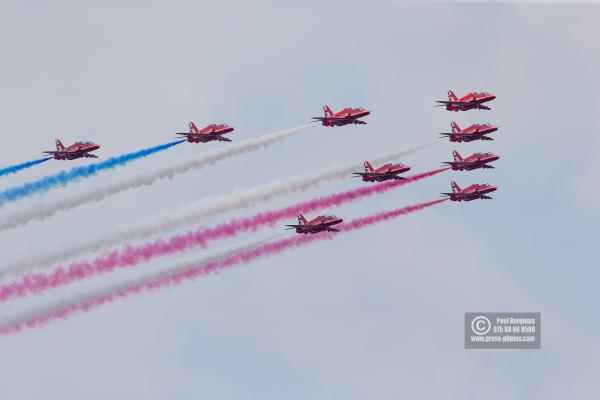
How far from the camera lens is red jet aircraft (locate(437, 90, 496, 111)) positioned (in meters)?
157

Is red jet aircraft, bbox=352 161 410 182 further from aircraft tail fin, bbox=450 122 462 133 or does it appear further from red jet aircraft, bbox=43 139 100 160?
red jet aircraft, bbox=43 139 100 160

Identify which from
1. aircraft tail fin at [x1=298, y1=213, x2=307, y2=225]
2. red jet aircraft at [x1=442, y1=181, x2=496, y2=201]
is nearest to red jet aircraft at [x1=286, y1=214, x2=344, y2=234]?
aircraft tail fin at [x1=298, y1=213, x2=307, y2=225]

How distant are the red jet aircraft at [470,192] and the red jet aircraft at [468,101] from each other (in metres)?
7.81

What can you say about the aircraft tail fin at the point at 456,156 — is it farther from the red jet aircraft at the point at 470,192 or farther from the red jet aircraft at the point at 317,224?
the red jet aircraft at the point at 317,224

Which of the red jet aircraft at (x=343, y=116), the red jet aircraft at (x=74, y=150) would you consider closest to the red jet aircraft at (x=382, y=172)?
the red jet aircraft at (x=343, y=116)

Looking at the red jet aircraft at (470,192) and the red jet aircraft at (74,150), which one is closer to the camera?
the red jet aircraft at (74,150)

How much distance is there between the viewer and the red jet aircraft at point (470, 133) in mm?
158250

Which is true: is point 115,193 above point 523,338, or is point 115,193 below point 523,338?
above

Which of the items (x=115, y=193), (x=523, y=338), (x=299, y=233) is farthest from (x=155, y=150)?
(x=523, y=338)

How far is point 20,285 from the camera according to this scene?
144 metres

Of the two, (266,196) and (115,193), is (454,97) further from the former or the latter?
(115,193)

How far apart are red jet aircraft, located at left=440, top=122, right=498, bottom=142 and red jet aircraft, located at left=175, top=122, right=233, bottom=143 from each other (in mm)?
21163

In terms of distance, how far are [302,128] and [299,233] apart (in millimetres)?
9479

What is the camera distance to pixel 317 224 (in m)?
153
